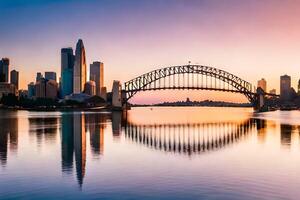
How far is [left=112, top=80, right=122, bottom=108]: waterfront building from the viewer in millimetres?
192875

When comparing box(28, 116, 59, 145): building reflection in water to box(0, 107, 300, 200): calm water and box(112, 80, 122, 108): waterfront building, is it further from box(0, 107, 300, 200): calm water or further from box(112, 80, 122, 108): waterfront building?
box(112, 80, 122, 108): waterfront building

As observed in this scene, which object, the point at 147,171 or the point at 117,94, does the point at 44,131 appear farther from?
the point at 117,94

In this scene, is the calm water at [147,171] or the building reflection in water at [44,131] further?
the building reflection in water at [44,131]

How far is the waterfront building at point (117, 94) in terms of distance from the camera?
192875 millimetres

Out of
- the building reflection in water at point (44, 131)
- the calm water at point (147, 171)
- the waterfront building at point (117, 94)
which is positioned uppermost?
the waterfront building at point (117, 94)

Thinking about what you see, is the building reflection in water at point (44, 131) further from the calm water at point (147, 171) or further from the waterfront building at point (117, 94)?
the waterfront building at point (117, 94)

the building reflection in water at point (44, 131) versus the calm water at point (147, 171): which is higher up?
the building reflection in water at point (44, 131)

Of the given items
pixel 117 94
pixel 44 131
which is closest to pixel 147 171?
pixel 44 131

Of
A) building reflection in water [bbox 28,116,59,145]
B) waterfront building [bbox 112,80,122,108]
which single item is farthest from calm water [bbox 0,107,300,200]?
waterfront building [bbox 112,80,122,108]

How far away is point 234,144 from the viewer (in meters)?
48.0

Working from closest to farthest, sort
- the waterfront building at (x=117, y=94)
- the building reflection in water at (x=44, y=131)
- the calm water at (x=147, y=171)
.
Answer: the calm water at (x=147, y=171)
the building reflection in water at (x=44, y=131)
the waterfront building at (x=117, y=94)

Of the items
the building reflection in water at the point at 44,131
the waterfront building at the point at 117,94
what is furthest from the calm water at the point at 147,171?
the waterfront building at the point at 117,94

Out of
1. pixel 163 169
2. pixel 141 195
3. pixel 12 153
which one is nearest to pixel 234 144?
pixel 163 169

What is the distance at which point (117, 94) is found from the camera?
7623 inches
